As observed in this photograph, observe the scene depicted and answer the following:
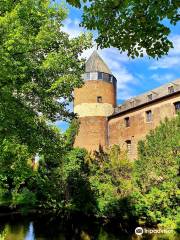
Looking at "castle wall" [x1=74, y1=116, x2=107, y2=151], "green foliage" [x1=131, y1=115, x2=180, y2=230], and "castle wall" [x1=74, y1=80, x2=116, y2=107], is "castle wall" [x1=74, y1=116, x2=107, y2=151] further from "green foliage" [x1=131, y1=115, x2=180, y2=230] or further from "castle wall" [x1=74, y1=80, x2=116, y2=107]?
"green foliage" [x1=131, y1=115, x2=180, y2=230]

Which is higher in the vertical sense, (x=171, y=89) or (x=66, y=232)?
(x=171, y=89)

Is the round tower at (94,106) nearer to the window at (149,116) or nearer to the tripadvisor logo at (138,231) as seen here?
the window at (149,116)

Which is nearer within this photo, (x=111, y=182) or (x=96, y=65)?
(x=111, y=182)

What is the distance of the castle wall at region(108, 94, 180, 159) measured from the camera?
1335 inches

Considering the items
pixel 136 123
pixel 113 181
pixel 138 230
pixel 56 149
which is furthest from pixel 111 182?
pixel 136 123

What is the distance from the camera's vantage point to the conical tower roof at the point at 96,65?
4150cm

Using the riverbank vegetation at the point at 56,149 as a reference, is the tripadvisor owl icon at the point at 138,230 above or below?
below

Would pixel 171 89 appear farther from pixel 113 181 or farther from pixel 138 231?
pixel 138 231

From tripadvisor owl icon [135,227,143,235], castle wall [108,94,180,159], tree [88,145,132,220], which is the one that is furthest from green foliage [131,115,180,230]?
castle wall [108,94,180,159]

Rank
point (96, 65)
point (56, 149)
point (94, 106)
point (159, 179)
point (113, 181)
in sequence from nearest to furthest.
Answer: point (56, 149) < point (159, 179) < point (113, 181) < point (94, 106) < point (96, 65)

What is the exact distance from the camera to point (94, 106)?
3991cm

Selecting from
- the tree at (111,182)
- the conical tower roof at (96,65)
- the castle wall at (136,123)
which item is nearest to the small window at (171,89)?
the castle wall at (136,123)

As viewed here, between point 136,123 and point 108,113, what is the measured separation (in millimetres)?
4534

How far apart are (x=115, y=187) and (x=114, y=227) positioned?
9.12 feet
